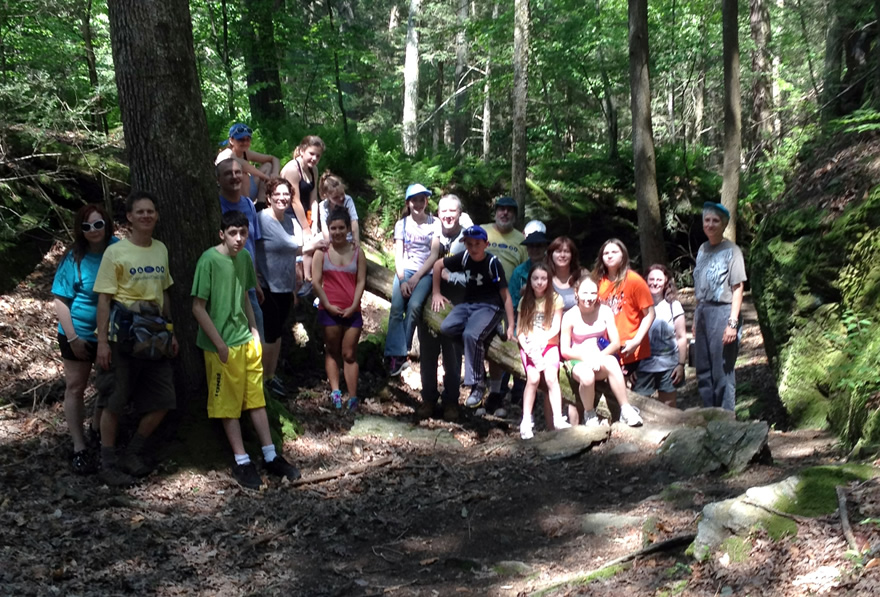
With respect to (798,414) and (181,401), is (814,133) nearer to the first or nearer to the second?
(798,414)

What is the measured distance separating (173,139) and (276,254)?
1646 mm

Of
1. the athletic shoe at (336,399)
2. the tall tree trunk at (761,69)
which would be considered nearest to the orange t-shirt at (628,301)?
the athletic shoe at (336,399)

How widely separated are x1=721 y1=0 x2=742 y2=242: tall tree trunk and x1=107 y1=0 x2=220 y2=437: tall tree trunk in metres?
9.44

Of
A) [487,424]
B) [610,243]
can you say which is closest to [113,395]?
[487,424]

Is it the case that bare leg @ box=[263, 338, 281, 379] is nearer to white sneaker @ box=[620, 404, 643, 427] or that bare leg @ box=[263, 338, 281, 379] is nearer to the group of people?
the group of people

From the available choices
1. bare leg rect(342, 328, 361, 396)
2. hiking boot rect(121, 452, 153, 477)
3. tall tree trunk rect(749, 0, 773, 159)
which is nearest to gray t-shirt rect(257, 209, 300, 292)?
bare leg rect(342, 328, 361, 396)

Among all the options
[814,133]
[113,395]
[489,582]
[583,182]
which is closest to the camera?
[489,582]

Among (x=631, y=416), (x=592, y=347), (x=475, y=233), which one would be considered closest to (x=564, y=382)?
(x=592, y=347)

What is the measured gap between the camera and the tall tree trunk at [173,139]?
5938 millimetres

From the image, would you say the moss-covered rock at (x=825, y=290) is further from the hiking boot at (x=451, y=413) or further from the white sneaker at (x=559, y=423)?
the hiking boot at (x=451, y=413)

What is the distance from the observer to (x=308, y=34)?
15.2 m

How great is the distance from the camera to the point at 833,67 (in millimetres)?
12164

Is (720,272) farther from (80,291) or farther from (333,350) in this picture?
(80,291)

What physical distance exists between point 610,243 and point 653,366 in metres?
1.44
